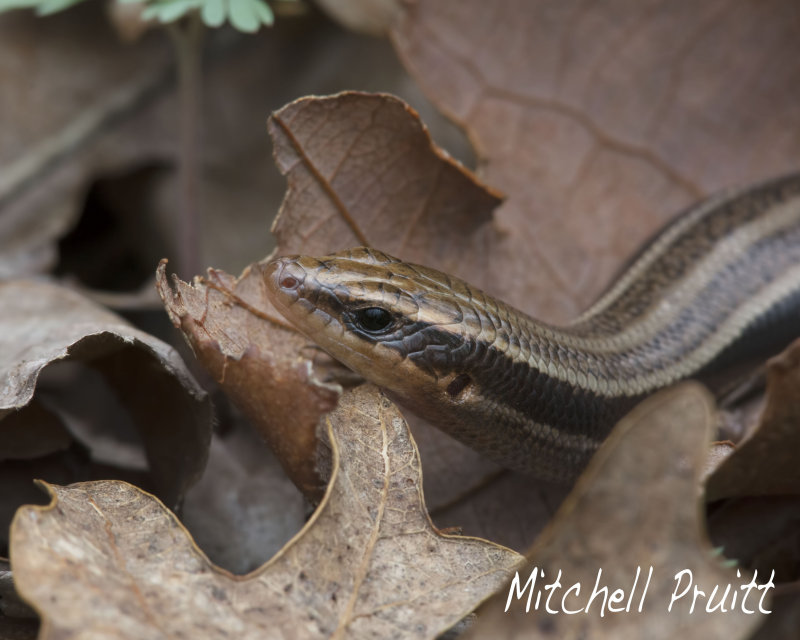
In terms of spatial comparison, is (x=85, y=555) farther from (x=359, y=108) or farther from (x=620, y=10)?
(x=620, y=10)

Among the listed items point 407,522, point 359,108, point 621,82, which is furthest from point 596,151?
point 407,522

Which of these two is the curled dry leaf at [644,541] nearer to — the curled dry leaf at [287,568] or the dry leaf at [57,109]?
the curled dry leaf at [287,568]

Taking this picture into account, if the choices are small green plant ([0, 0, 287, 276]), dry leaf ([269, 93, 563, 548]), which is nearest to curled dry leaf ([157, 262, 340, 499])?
dry leaf ([269, 93, 563, 548])

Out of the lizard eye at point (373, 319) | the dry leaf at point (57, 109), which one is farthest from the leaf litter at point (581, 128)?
the dry leaf at point (57, 109)

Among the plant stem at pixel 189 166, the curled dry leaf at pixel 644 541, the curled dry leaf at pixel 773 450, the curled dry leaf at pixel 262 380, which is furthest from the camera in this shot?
the plant stem at pixel 189 166

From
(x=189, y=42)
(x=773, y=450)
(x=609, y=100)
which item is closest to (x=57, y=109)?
(x=189, y=42)

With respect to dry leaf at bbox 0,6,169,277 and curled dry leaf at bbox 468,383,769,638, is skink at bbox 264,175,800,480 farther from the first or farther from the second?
dry leaf at bbox 0,6,169,277

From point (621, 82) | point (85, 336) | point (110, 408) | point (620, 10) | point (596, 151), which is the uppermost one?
point (620, 10)
